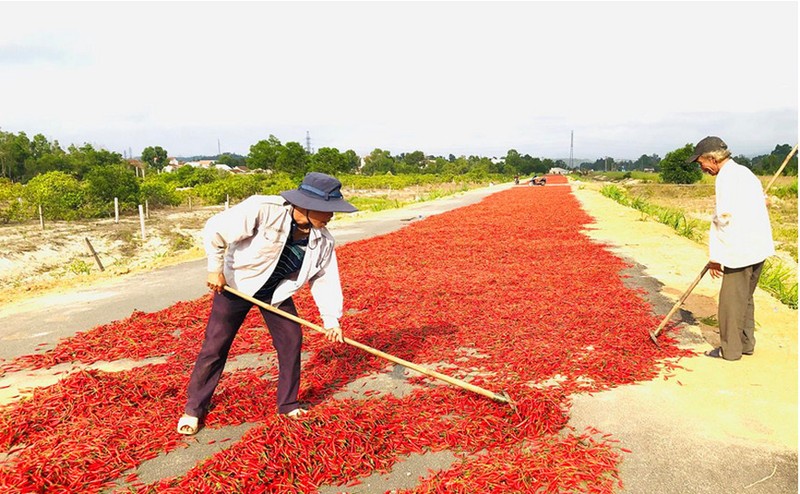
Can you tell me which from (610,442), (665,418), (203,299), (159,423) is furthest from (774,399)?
(203,299)

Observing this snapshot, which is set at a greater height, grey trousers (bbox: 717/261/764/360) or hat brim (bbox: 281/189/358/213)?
hat brim (bbox: 281/189/358/213)

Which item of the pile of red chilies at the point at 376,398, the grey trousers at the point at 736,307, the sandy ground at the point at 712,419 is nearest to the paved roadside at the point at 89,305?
the pile of red chilies at the point at 376,398

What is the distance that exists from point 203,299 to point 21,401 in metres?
3.66

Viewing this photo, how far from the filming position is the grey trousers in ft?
15.3

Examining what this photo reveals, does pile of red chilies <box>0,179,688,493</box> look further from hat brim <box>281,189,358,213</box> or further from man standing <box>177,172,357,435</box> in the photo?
hat brim <box>281,189,358,213</box>

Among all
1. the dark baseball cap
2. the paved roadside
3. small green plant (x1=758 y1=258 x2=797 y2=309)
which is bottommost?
the paved roadside

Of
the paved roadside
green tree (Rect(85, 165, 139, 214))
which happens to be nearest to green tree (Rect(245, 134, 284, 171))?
green tree (Rect(85, 165, 139, 214))

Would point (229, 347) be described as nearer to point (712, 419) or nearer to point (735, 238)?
point (712, 419)

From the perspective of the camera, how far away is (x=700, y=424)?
370cm

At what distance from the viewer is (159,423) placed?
3.68 metres

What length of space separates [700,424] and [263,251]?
345 centimetres

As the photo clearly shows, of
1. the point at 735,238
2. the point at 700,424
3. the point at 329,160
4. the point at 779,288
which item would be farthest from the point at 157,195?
the point at 329,160

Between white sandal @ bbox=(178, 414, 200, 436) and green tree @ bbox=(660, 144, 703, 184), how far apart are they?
61.0 m

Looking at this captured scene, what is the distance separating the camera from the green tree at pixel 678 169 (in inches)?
2176
